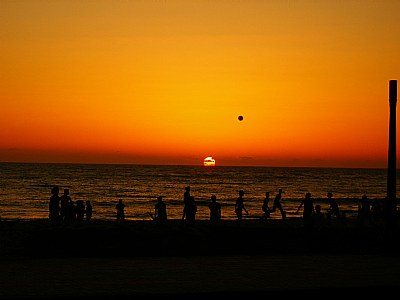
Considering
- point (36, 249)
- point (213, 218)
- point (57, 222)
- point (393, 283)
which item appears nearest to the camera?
point (393, 283)

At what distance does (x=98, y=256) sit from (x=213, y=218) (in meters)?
10.8

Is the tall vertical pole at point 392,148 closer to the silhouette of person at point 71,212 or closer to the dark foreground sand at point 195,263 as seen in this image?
the dark foreground sand at point 195,263

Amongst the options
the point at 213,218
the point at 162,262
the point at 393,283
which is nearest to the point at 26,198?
the point at 213,218

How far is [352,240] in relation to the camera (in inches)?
725

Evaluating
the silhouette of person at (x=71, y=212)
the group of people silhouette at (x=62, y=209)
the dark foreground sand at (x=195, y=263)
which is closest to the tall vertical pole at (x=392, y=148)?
the dark foreground sand at (x=195, y=263)

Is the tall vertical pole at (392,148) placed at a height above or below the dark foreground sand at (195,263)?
above

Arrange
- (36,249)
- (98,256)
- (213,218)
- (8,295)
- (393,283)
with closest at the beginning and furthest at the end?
(8,295) < (393,283) < (98,256) < (36,249) < (213,218)

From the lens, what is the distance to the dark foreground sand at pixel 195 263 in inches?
362

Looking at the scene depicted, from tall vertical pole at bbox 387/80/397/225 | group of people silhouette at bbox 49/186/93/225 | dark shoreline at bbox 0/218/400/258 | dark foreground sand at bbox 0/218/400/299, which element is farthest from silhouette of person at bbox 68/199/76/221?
tall vertical pole at bbox 387/80/397/225

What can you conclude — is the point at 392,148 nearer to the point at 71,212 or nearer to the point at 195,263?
the point at 195,263

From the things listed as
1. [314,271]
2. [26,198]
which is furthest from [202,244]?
[26,198]

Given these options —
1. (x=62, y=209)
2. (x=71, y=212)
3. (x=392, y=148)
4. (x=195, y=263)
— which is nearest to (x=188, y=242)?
(x=195, y=263)

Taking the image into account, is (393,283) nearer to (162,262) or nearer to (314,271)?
(314,271)

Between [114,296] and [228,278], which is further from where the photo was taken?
[228,278]
